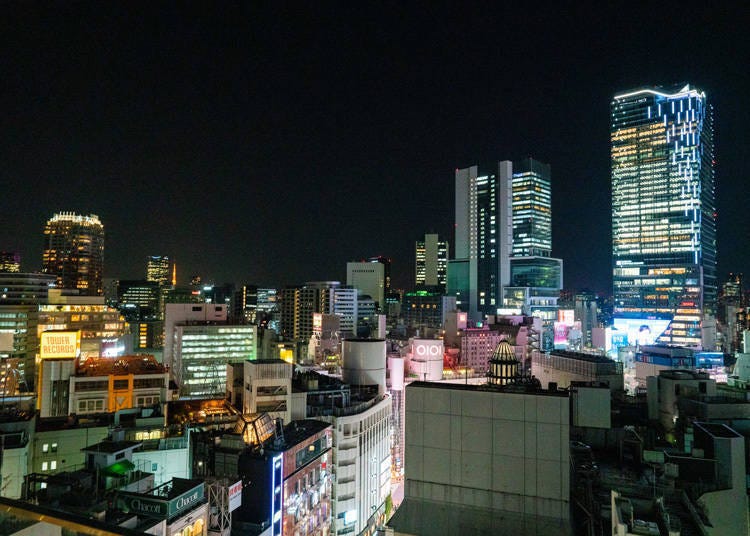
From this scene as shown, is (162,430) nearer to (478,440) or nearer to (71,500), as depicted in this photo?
(71,500)

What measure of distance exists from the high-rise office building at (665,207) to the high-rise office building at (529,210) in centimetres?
2003

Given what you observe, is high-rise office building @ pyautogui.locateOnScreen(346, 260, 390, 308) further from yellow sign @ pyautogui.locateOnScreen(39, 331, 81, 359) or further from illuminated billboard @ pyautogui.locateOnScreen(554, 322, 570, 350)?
yellow sign @ pyautogui.locateOnScreen(39, 331, 81, 359)

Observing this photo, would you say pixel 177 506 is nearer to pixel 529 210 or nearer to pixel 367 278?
pixel 529 210

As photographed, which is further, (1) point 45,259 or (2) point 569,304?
(1) point 45,259

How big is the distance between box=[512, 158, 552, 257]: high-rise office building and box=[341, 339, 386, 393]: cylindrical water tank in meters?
95.1

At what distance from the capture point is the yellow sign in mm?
54062

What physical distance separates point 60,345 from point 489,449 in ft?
193

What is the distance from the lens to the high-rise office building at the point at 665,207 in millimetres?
109875

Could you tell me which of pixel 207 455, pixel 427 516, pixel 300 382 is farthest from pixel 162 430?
pixel 427 516

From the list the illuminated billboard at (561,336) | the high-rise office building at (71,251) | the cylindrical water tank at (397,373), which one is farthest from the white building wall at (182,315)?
the high-rise office building at (71,251)

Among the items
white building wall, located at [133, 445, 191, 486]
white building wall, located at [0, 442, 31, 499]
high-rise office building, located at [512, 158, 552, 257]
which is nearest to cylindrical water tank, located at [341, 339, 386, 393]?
white building wall, located at [133, 445, 191, 486]

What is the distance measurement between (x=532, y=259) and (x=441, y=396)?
414 ft

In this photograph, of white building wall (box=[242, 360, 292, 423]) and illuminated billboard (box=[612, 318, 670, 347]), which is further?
illuminated billboard (box=[612, 318, 670, 347])

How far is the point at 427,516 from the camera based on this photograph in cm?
1177
